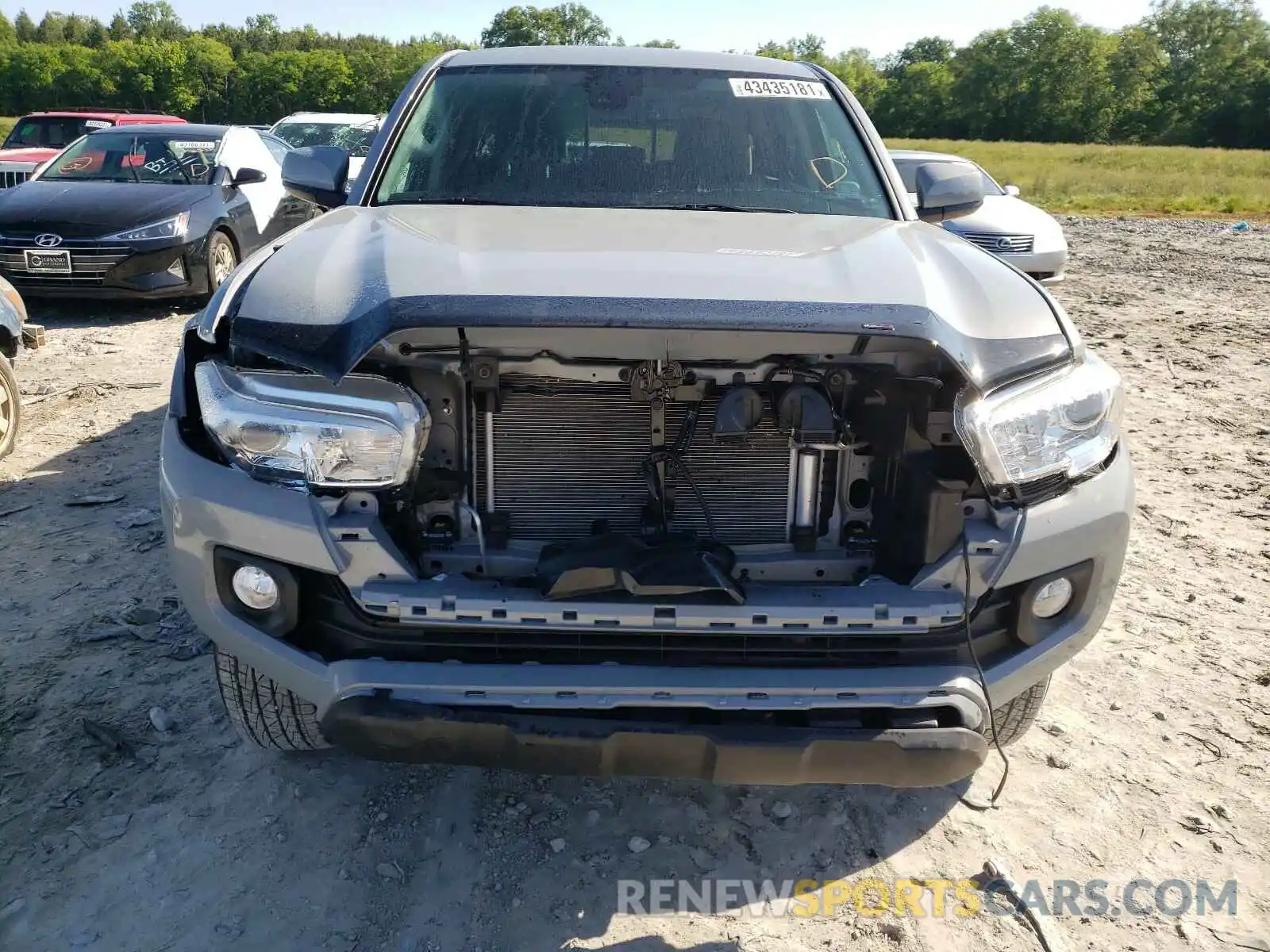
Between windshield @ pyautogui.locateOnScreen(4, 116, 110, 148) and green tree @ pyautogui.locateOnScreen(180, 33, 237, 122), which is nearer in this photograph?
windshield @ pyautogui.locateOnScreen(4, 116, 110, 148)

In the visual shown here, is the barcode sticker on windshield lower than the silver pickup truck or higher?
higher

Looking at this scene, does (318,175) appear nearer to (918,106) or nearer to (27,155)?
(27,155)

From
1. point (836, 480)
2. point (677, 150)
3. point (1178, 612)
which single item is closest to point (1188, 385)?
point (1178, 612)

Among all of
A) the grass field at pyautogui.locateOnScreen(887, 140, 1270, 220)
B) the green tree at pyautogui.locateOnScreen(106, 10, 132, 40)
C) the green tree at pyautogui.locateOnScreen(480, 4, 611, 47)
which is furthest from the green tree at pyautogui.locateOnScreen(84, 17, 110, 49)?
the grass field at pyautogui.locateOnScreen(887, 140, 1270, 220)

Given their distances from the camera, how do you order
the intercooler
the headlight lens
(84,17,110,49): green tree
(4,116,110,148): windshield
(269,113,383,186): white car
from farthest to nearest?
(84,17,110,49): green tree
(4,116,110,148): windshield
(269,113,383,186): white car
the headlight lens
the intercooler

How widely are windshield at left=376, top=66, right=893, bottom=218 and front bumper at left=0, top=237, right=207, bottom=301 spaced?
5.20m

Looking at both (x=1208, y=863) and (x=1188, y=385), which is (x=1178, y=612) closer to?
(x=1208, y=863)

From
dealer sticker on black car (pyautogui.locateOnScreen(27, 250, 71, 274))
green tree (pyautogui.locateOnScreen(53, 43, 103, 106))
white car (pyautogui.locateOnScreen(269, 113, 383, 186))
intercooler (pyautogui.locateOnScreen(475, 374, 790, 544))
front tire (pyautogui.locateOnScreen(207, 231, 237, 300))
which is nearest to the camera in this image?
intercooler (pyautogui.locateOnScreen(475, 374, 790, 544))

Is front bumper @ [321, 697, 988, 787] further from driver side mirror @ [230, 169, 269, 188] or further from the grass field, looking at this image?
the grass field

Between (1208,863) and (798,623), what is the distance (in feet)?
4.34

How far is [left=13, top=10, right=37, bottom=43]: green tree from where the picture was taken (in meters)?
94.7

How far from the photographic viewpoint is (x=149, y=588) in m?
3.61

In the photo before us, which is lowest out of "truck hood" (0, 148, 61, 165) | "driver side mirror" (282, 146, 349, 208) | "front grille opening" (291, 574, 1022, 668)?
"front grille opening" (291, 574, 1022, 668)

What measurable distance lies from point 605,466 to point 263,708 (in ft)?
3.46
